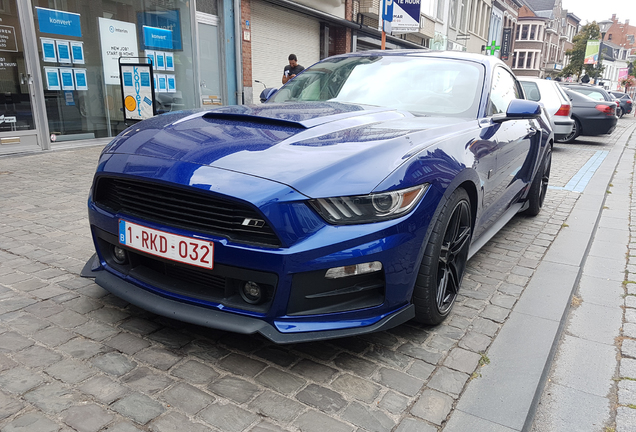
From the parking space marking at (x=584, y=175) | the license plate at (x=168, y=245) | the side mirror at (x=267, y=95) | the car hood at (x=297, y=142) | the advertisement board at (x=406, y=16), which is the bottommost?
the parking space marking at (x=584, y=175)

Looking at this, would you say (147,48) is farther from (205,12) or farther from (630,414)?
(630,414)

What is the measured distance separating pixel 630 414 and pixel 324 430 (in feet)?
4.39

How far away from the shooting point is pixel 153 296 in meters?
2.19

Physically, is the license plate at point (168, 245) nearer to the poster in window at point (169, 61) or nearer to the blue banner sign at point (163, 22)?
the blue banner sign at point (163, 22)

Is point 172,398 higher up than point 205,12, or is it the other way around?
point 205,12

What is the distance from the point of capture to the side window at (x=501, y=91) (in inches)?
140

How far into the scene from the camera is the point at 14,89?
7438mm

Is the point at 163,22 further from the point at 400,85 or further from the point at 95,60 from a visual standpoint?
the point at 400,85

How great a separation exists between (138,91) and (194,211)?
209 inches

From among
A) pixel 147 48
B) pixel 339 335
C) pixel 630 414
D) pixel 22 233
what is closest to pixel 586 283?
pixel 630 414

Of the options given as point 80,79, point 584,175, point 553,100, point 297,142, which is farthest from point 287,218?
point 553,100

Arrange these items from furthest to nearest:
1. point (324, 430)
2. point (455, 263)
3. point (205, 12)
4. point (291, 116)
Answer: point (205, 12) < point (455, 263) < point (291, 116) < point (324, 430)

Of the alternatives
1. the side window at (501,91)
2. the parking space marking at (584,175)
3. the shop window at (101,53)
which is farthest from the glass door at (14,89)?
the parking space marking at (584,175)

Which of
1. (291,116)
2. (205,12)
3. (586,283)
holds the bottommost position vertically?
(586,283)
